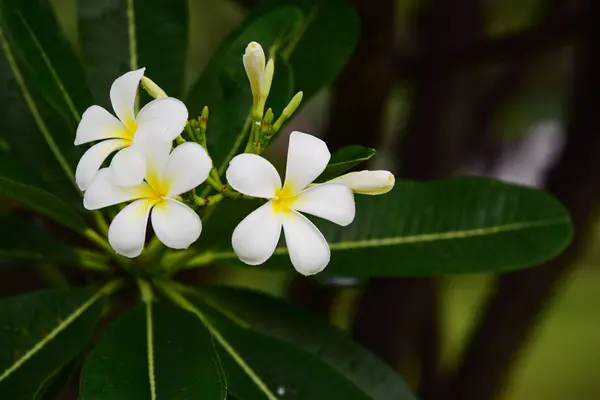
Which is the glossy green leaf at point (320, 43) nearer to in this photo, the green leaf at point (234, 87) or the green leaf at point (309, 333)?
the green leaf at point (234, 87)

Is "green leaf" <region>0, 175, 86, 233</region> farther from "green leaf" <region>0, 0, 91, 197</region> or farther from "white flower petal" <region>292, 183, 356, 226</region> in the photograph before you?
"white flower petal" <region>292, 183, 356, 226</region>

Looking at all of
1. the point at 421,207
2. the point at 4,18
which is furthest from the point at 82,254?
the point at 421,207

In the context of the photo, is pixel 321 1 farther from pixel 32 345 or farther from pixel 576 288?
pixel 576 288

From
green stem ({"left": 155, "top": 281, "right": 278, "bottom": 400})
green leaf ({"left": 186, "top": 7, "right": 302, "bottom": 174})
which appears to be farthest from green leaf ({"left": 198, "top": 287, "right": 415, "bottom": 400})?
green leaf ({"left": 186, "top": 7, "right": 302, "bottom": 174})

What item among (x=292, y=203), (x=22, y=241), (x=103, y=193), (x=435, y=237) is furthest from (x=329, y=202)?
(x=22, y=241)

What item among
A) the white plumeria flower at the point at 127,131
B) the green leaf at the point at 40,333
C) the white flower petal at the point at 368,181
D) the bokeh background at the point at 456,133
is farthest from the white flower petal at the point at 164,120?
the bokeh background at the point at 456,133

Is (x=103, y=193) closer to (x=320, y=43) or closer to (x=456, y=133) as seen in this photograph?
(x=320, y=43)
